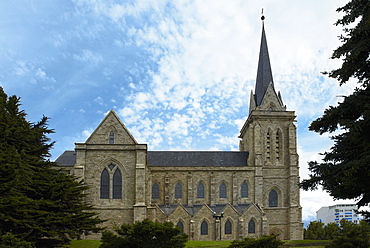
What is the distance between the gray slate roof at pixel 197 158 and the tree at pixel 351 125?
33710 millimetres

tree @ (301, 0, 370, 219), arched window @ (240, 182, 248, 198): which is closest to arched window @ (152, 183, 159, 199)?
arched window @ (240, 182, 248, 198)

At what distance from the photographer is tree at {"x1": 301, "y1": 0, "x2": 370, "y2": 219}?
11523mm

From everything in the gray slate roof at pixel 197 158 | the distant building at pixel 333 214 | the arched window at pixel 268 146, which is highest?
the arched window at pixel 268 146

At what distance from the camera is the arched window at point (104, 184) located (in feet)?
126

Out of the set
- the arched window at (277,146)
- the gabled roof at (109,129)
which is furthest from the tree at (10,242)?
the arched window at (277,146)

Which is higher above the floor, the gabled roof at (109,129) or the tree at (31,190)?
the gabled roof at (109,129)

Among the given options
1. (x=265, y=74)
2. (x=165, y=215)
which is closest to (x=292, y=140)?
(x=265, y=74)

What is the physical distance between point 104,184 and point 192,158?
13.1 m

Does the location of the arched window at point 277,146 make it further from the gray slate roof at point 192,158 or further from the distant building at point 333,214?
the distant building at point 333,214

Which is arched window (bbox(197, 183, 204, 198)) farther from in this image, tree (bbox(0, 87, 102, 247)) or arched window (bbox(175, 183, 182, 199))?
tree (bbox(0, 87, 102, 247))

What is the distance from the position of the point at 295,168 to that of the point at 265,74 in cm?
1330

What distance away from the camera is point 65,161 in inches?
1790

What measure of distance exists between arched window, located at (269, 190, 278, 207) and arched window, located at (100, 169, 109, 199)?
63.4 ft

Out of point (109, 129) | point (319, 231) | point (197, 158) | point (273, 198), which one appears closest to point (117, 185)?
point (109, 129)
